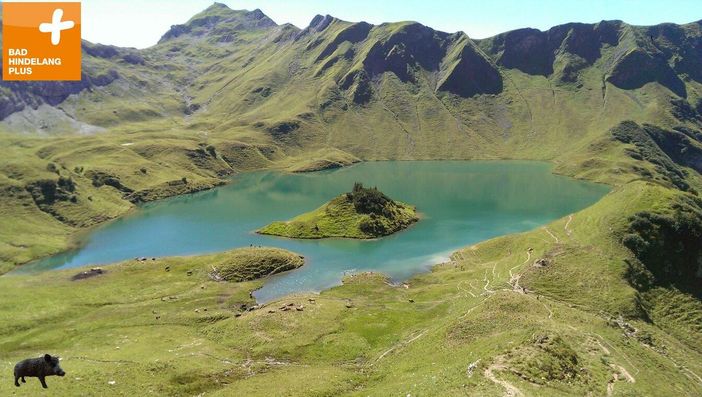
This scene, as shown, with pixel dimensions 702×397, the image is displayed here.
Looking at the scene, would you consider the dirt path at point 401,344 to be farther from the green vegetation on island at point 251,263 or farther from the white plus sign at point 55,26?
the white plus sign at point 55,26

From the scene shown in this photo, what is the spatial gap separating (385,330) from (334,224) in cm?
8474

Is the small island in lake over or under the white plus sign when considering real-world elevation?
under

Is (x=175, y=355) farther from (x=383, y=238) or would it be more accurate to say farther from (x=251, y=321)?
(x=383, y=238)

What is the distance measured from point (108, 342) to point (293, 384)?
41.9 metres

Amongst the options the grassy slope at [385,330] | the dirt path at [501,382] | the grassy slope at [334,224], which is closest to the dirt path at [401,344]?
the grassy slope at [385,330]

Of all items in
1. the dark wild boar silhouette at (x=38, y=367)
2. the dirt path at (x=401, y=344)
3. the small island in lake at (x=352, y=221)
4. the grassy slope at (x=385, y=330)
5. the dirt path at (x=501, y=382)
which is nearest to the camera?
the dark wild boar silhouette at (x=38, y=367)

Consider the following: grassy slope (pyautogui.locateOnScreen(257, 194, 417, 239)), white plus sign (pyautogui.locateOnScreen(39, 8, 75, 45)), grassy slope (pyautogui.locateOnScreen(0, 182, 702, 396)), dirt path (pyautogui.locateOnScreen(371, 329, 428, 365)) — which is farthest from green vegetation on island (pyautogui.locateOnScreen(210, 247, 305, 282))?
white plus sign (pyautogui.locateOnScreen(39, 8, 75, 45))

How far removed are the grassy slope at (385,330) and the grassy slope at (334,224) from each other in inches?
1542

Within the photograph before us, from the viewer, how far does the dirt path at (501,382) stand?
139 feet

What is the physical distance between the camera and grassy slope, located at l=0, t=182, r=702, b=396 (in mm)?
53438

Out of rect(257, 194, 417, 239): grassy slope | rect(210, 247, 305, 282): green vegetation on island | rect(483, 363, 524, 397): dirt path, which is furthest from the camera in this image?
rect(257, 194, 417, 239): grassy slope

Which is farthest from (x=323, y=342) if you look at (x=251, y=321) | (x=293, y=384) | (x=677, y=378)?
(x=677, y=378)

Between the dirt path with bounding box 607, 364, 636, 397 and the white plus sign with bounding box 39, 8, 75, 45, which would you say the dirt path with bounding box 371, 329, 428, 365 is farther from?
the white plus sign with bounding box 39, 8, 75, 45

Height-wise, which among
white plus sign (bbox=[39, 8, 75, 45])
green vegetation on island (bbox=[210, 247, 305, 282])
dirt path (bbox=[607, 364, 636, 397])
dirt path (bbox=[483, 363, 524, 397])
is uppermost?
white plus sign (bbox=[39, 8, 75, 45])
